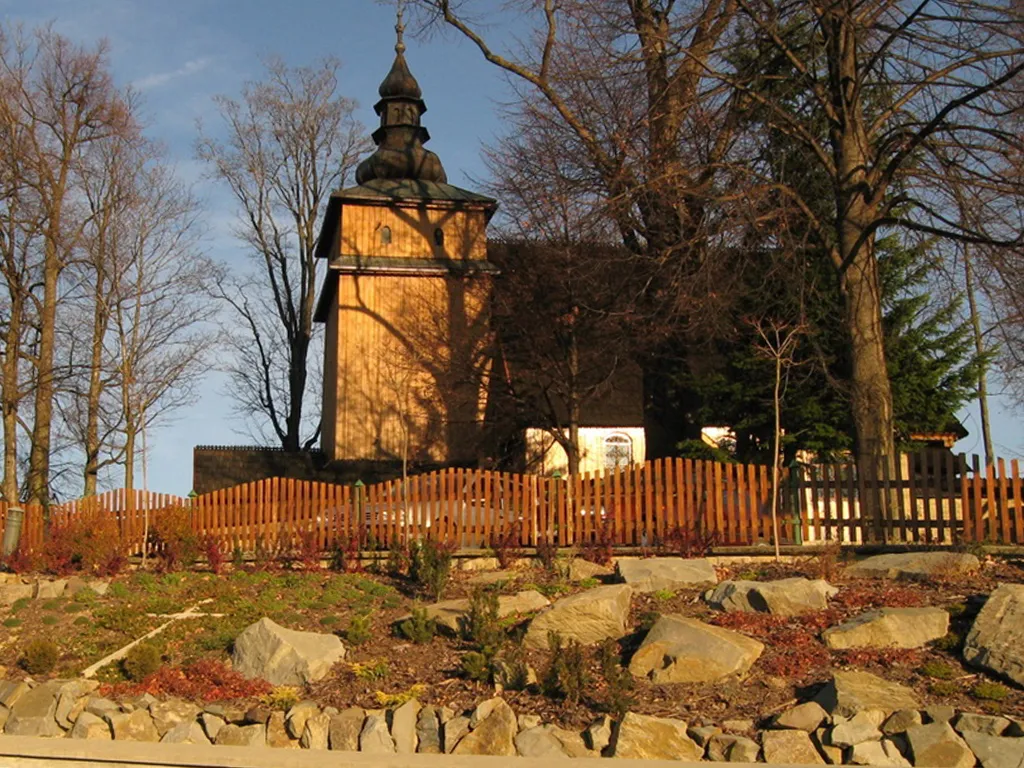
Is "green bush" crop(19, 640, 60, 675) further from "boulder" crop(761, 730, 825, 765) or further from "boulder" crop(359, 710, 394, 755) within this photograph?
"boulder" crop(761, 730, 825, 765)

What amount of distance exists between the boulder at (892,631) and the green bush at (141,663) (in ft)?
21.5

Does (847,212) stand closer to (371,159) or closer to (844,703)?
(844,703)

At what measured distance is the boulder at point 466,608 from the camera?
1164cm

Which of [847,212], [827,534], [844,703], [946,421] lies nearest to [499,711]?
[844,703]

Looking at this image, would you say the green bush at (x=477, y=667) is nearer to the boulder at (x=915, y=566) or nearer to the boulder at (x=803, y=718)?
the boulder at (x=803, y=718)

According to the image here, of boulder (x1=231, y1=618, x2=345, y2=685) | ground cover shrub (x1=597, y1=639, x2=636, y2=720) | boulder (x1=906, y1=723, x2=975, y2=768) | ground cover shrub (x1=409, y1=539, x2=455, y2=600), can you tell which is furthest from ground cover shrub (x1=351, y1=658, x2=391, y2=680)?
boulder (x1=906, y1=723, x2=975, y2=768)

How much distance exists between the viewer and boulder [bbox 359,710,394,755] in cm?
945

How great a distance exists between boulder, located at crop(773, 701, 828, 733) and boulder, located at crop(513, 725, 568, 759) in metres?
1.77

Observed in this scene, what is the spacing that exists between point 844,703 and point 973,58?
12.5 m

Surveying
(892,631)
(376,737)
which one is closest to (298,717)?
(376,737)

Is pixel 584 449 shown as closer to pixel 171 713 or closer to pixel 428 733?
pixel 171 713

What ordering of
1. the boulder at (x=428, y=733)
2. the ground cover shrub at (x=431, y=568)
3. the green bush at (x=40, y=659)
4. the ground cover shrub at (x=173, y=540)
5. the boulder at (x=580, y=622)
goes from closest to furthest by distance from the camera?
the boulder at (x=428, y=733) < the boulder at (x=580, y=622) < the green bush at (x=40, y=659) < the ground cover shrub at (x=431, y=568) < the ground cover shrub at (x=173, y=540)

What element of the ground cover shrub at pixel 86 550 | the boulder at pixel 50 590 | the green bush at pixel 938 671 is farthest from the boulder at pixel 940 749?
the ground cover shrub at pixel 86 550

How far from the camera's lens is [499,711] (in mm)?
9406
